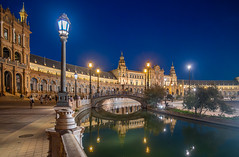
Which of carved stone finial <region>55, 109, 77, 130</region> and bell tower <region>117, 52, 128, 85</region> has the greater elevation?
bell tower <region>117, 52, 128, 85</region>

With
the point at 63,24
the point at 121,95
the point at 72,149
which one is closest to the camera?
the point at 72,149

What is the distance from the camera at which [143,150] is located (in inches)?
600

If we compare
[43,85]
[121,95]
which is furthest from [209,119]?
[43,85]

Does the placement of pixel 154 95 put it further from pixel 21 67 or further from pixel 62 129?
pixel 62 129

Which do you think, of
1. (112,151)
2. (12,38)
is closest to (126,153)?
(112,151)

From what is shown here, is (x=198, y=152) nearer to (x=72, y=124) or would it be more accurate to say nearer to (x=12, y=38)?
(x=72, y=124)

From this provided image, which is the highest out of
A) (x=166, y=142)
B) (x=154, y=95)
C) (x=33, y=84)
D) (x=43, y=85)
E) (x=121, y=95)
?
(x=33, y=84)

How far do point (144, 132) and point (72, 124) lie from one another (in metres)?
17.5

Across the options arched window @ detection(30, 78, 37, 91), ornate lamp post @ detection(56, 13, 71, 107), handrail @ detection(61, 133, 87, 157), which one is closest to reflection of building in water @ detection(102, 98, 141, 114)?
arched window @ detection(30, 78, 37, 91)

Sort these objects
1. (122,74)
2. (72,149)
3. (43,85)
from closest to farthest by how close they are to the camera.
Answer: (72,149) < (43,85) < (122,74)

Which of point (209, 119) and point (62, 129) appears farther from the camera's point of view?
point (209, 119)

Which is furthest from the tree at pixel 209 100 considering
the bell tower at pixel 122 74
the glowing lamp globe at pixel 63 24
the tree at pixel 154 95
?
the bell tower at pixel 122 74

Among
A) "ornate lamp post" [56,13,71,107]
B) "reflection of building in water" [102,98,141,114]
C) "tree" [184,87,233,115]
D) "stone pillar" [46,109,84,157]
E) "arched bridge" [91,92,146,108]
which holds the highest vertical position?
"ornate lamp post" [56,13,71,107]

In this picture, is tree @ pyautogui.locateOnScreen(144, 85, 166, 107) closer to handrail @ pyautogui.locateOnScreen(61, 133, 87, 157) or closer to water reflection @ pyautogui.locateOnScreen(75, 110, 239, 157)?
water reflection @ pyautogui.locateOnScreen(75, 110, 239, 157)
